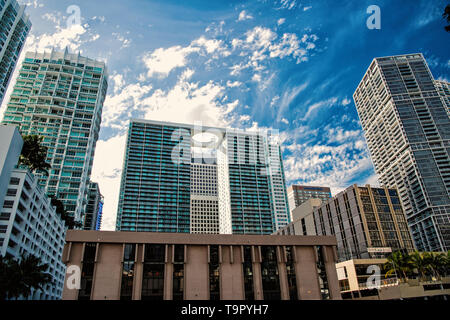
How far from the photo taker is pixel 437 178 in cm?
17888

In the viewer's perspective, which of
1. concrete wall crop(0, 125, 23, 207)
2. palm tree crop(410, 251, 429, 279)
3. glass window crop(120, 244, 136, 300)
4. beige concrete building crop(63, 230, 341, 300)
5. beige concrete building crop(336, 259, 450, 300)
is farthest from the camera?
palm tree crop(410, 251, 429, 279)

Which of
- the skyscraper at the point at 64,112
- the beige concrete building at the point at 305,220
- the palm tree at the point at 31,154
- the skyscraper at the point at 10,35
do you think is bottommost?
the beige concrete building at the point at 305,220

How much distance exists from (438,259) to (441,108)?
150 metres

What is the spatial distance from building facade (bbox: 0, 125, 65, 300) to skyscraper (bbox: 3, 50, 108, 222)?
3712 cm

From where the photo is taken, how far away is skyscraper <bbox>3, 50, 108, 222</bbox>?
13925 cm

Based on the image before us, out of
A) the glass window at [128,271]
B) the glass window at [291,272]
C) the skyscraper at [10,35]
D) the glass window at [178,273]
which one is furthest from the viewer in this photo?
the skyscraper at [10,35]

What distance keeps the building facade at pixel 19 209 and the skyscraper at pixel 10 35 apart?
89.2 m

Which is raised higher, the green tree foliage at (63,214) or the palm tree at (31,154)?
the palm tree at (31,154)

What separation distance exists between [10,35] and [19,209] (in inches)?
4672

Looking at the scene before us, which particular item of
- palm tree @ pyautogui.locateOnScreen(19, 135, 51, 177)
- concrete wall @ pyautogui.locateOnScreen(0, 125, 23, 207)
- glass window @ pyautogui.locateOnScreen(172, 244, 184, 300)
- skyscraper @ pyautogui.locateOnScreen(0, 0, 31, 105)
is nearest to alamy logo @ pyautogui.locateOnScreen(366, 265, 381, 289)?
glass window @ pyautogui.locateOnScreen(172, 244, 184, 300)

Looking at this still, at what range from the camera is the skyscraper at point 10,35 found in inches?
5965

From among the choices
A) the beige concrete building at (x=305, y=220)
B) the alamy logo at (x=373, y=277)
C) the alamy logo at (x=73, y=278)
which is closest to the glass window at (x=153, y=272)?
the alamy logo at (x=73, y=278)

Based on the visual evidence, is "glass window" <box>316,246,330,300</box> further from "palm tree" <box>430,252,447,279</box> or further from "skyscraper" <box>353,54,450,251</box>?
"skyscraper" <box>353,54,450,251</box>

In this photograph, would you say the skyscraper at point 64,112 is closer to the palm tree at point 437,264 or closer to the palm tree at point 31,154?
the palm tree at point 31,154
